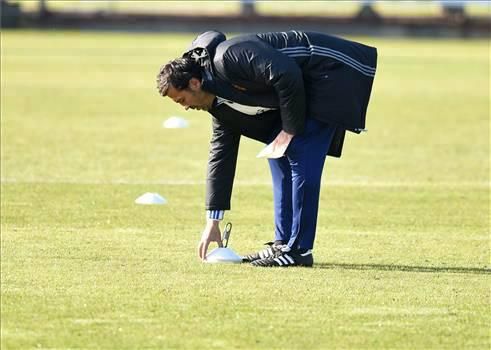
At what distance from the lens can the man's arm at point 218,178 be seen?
32.3 feet

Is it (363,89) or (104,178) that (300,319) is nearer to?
(363,89)

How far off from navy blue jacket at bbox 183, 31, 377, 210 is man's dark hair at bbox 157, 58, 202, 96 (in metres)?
0.14

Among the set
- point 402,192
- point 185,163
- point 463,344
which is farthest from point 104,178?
point 463,344

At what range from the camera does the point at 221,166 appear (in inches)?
391

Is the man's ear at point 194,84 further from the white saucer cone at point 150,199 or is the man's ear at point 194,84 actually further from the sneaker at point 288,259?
the white saucer cone at point 150,199

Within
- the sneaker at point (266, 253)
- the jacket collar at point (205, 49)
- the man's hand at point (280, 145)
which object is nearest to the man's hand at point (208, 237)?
the sneaker at point (266, 253)

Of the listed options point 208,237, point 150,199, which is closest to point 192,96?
point 208,237

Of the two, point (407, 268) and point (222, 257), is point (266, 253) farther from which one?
point (407, 268)

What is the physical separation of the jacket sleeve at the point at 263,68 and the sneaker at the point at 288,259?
118 cm

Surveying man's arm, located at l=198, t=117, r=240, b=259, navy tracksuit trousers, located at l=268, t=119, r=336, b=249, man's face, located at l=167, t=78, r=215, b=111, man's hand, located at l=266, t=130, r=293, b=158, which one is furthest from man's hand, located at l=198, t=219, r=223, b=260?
man's face, located at l=167, t=78, r=215, b=111

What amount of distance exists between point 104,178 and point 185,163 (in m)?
2.10

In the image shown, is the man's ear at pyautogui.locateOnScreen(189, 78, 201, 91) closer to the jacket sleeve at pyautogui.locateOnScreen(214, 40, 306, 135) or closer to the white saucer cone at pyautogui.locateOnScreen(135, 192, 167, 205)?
the jacket sleeve at pyautogui.locateOnScreen(214, 40, 306, 135)

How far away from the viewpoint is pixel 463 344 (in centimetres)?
753

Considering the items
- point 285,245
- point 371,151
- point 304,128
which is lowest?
point 371,151
